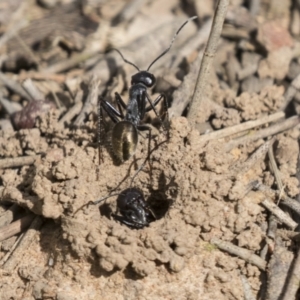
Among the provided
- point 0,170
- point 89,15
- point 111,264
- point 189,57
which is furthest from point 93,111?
point 89,15

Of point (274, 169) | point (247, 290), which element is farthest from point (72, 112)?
point (247, 290)

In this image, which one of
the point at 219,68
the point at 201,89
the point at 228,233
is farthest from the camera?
the point at 219,68

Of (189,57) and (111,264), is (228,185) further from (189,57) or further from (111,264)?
(189,57)

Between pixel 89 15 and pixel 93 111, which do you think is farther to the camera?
pixel 89 15

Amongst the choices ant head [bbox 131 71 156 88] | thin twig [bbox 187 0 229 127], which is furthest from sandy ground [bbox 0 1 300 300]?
ant head [bbox 131 71 156 88]

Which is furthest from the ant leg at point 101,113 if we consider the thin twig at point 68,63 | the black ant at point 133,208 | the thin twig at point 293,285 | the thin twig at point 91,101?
the thin twig at point 293,285

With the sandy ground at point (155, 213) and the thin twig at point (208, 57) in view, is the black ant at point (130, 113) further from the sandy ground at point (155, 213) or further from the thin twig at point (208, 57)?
the thin twig at point (208, 57)

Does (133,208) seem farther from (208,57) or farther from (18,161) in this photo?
(208,57)
